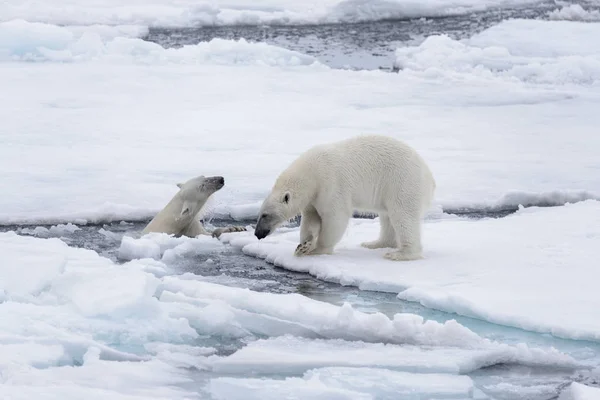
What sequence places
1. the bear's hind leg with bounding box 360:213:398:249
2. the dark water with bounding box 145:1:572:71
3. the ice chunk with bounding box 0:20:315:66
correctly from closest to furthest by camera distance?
the bear's hind leg with bounding box 360:213:398:249
the ice chunk with bounding box 0:20:315:66
the dark water with bounding box 145:1:572:71

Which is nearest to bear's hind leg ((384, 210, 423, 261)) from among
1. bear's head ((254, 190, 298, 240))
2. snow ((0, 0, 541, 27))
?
bear's head ((254, 190, 298, 240))

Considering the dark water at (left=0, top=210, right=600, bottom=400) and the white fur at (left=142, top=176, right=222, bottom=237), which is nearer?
the dark water at (left=0, top=210, right=600, bottom=400)

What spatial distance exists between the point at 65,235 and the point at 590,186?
13.7 ft

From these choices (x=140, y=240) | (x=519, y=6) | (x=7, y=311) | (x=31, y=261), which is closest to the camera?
(x=7, y=311)

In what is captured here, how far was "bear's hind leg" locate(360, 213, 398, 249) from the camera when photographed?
600cm

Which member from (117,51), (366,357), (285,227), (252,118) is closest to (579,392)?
(366,357)

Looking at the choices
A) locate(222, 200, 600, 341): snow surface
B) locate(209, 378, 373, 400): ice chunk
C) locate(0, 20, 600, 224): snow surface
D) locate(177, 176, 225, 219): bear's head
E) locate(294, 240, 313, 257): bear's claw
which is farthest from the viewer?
locate(0, 20, 600, 224): snow surface

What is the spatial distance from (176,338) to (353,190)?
1740 mm

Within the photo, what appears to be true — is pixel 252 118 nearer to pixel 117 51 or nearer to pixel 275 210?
pixel 117 51

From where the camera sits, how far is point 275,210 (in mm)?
5633

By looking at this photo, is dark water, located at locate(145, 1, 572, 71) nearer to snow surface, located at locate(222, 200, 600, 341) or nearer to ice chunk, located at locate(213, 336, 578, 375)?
snow surface, located at locate(222, 200, 600, 341)

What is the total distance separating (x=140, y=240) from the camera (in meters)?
5.96

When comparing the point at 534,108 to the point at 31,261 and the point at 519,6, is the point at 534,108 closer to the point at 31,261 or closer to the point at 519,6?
the point at 31,261

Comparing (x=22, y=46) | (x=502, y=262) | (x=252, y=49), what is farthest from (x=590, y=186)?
(x=22, y=46)
